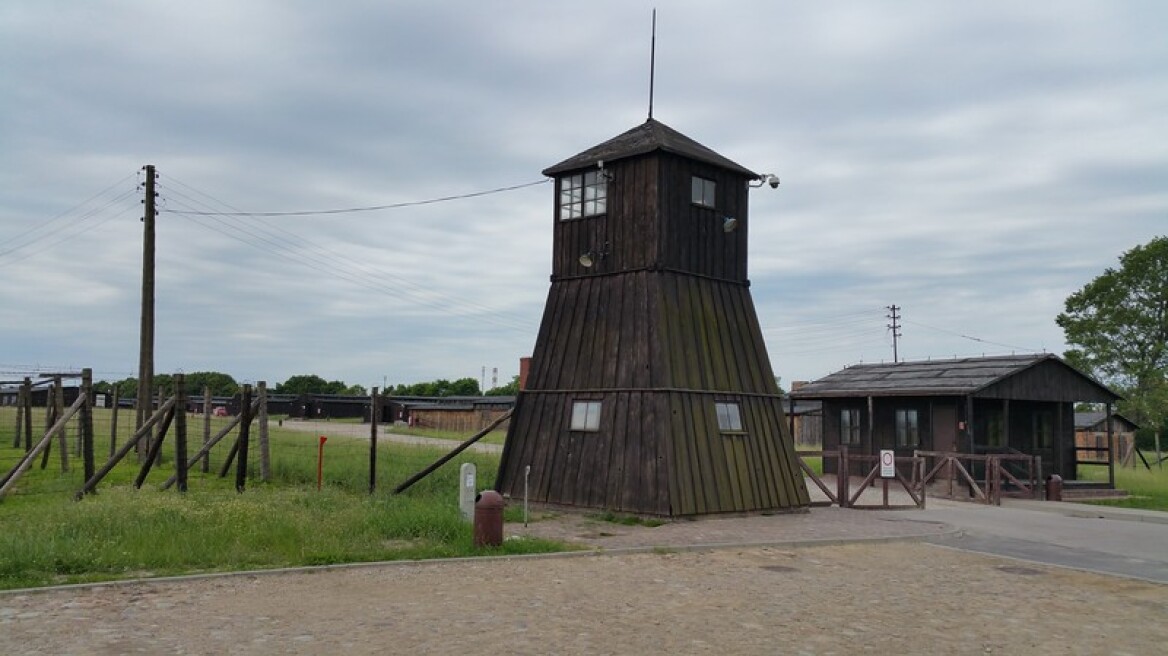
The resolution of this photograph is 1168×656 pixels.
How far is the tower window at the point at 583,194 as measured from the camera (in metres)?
20.0

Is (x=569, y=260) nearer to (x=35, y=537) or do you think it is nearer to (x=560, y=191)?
(x=560, y=191)

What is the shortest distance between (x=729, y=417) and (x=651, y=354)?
2127 mm

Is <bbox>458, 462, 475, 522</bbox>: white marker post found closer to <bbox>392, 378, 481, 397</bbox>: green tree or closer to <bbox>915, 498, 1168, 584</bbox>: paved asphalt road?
<bbox>915, 498, 1168, 584</bbox>: paved asphalt road

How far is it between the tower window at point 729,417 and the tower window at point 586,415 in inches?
93.1

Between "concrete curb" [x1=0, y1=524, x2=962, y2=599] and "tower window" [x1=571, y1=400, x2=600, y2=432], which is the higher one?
"tower window" [x1=571, y1=400, x2=600, y2=432]

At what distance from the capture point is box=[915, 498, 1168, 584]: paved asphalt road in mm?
13922

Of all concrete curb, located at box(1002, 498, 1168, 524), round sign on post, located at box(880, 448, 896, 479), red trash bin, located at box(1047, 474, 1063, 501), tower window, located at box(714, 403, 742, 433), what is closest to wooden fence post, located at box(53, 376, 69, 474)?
tower window, located at box(714, 403, 742, 433)

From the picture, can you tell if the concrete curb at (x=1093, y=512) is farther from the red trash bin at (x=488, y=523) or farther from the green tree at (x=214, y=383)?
the green tree at (x=214, y=383)

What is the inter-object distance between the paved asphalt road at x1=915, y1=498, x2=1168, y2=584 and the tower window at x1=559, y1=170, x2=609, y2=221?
939 centimetres

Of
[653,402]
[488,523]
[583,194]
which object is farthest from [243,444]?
[583,194]

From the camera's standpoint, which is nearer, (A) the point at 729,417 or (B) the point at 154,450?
(B) the point at 154,450

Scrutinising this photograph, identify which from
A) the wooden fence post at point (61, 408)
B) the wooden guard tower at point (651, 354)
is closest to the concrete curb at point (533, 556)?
the wooden guard tower at point (651, 354)

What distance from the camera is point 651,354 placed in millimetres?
18172

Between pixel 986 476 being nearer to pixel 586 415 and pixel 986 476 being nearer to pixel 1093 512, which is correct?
pixel 1093 512
